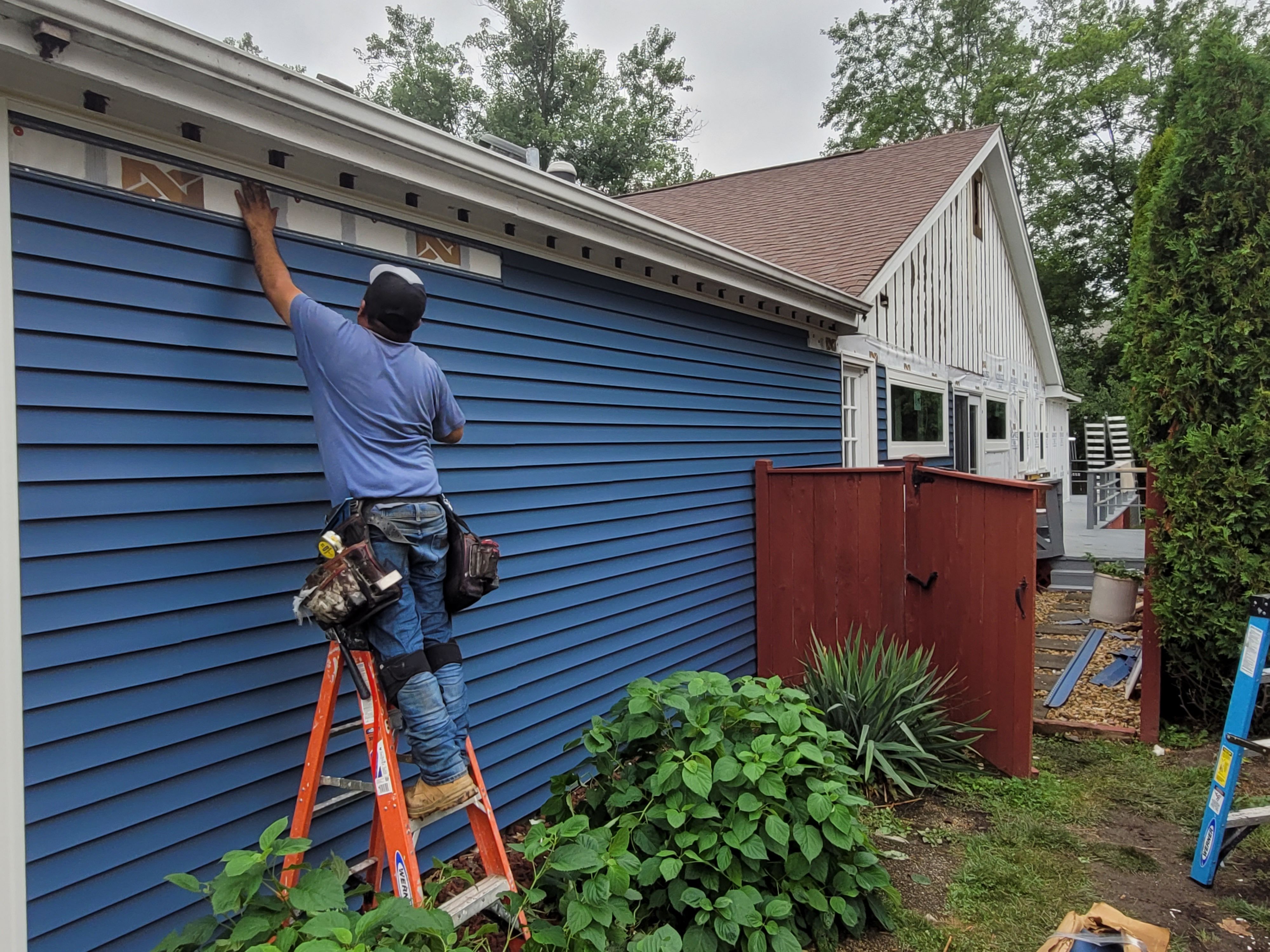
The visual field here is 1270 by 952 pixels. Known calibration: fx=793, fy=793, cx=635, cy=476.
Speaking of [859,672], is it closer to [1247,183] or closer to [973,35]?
[1247,183]

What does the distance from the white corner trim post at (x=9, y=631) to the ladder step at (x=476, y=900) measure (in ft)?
3.50

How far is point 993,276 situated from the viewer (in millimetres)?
11938

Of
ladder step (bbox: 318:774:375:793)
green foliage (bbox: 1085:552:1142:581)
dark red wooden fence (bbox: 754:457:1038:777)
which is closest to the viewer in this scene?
ladder step (bbox: 318:774:375:793)

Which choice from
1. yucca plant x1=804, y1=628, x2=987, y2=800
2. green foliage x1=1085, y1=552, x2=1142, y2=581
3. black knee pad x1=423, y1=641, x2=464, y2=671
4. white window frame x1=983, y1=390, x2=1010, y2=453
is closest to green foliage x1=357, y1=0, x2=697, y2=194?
white window frame x1=983, y1=390, x2=1010, y2=453

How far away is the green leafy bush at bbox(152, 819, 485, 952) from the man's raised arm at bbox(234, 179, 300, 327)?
1.54 m

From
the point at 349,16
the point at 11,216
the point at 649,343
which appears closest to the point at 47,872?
the point at 11,216

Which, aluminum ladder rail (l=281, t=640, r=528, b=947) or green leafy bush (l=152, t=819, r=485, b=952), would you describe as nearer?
green leafy bush (l=152, t=819, r=485, b=952)

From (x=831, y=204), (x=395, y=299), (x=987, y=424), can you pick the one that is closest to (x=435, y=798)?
(x=395, y=299)

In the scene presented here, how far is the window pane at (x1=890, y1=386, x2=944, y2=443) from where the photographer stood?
8375 millimetres

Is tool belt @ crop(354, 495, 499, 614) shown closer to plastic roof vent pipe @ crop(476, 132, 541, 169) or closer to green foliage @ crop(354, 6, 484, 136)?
plastic roof vent pipe @ crop(476, 132, 541, 169)

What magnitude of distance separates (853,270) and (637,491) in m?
4.05

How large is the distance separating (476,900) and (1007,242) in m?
13.1

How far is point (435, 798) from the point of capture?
2.35 m

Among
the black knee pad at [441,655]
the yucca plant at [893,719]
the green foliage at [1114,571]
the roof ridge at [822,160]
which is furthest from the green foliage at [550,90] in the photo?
the black knee pad at [441,655]
